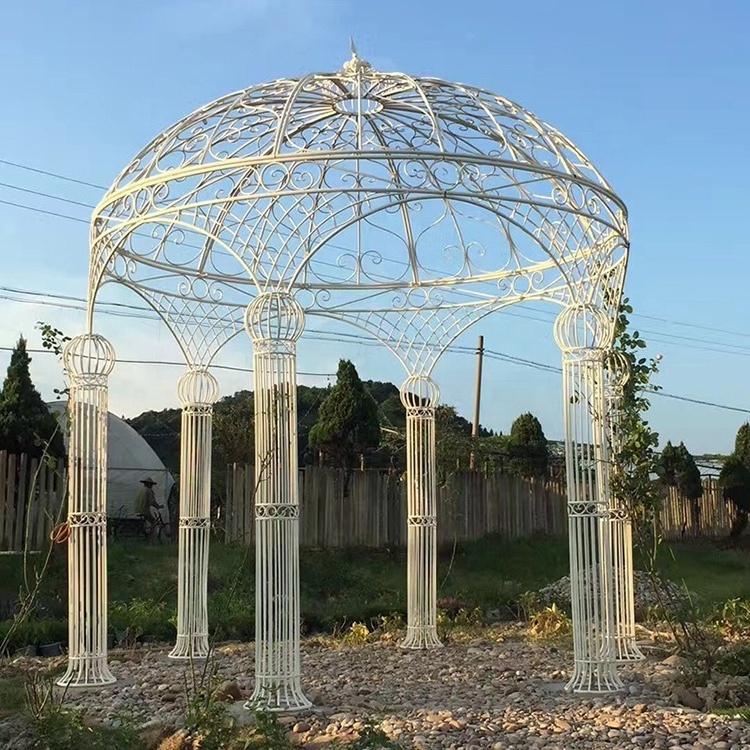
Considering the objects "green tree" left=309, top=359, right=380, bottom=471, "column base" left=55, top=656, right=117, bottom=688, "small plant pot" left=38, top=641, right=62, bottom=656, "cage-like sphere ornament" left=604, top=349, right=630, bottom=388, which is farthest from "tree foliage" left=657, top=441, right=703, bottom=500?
"column base" left=55, top=656, right=117, bottom=688

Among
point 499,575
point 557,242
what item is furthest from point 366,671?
point 499,575

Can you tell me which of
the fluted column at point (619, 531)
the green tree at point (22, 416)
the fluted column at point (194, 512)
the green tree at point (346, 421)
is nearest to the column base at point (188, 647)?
the fluted column at point (194, 512)

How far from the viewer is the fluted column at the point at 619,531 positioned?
729cm

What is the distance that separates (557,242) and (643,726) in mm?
3416

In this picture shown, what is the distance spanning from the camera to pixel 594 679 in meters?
6.48

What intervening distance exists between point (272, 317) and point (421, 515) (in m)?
3.57

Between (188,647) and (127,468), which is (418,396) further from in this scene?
(127,468)

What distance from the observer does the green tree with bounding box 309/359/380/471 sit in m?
15.7

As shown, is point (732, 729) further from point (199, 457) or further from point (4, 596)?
point (4, 596)

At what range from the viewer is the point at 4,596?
33.8ft

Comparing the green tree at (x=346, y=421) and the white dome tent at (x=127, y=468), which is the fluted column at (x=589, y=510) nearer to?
the green tree at (x=346, y=421)

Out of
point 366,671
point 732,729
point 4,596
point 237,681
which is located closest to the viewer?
point 732,729

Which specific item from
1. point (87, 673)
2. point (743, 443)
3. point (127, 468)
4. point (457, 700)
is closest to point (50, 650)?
point (87, 673)

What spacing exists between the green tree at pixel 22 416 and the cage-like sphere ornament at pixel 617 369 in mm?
7728
